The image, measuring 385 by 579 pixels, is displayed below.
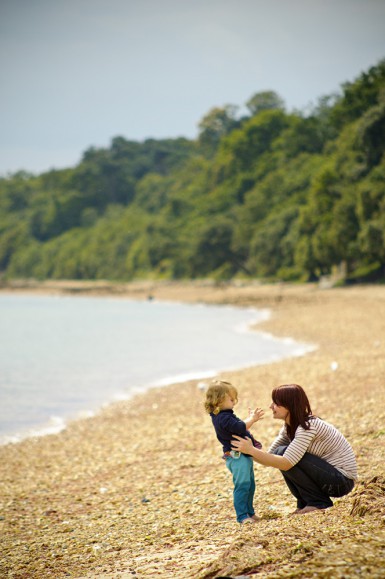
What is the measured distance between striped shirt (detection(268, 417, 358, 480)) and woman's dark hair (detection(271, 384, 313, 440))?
5 cm

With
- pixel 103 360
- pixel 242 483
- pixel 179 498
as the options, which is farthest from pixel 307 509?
pixel 103 360

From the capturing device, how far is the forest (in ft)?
186

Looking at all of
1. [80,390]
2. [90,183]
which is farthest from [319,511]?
[90,183]

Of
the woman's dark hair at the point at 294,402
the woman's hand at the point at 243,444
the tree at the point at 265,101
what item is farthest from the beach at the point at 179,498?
the tree at the point at 265,101

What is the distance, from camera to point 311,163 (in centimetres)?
9000

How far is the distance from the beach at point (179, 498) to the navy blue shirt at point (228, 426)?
72 cm

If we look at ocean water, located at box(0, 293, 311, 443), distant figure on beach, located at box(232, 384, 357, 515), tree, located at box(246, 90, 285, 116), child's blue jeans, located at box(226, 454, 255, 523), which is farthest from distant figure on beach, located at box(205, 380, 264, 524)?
tree, located at box(246, 90, 285, 116)

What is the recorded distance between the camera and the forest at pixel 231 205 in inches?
2235

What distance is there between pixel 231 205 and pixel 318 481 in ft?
355

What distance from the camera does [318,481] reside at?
558 cm

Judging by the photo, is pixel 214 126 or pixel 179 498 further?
pixel 214 126

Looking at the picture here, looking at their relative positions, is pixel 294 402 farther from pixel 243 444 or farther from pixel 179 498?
pixel 179 498

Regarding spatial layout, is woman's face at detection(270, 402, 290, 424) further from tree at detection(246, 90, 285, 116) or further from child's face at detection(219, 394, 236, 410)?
tree at detection(246, 90, 285, 116)

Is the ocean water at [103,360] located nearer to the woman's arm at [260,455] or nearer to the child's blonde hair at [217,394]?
the child's blonde hair at [217,394]
